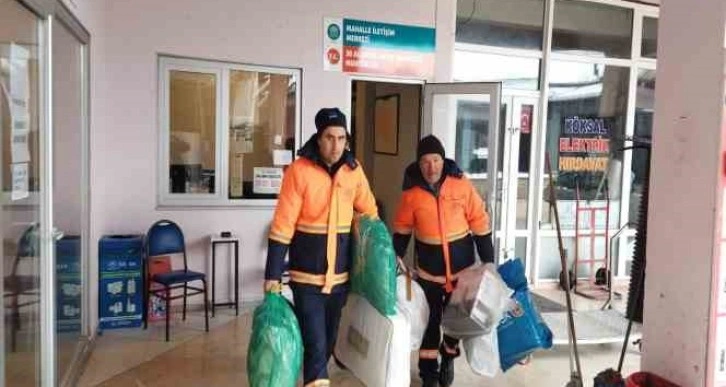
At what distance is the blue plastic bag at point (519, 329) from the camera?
307 centimetres

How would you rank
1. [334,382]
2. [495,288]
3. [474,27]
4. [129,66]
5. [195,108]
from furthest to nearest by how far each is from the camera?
[474,27]
[195,108]
[129,66]
[334,382]
[495,288]

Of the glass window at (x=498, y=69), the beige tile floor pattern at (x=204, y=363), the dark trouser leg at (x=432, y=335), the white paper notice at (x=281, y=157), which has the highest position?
the glass window at (x=498, y=69)

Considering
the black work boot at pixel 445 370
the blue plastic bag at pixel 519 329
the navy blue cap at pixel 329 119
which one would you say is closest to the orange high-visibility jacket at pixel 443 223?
the blue plastic bag at pixel 519 329

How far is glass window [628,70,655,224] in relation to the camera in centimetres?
638

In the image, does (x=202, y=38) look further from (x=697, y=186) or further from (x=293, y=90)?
(x=697, y=186)

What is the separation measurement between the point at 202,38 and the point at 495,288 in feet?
10.5

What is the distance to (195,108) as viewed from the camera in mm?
4895

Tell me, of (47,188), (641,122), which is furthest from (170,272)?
(641,122)

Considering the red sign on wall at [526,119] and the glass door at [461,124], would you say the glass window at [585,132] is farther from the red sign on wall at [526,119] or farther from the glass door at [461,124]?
the glass door at [461,124]

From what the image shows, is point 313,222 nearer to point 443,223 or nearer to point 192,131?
point 443,223

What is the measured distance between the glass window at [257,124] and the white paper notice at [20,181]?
2533mm

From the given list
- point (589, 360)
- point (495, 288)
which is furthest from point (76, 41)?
point (589, 360)

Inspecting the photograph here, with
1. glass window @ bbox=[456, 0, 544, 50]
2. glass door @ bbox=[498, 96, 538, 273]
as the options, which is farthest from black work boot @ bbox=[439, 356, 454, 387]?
glass window @ bbox=[456, 0, 544, 50]

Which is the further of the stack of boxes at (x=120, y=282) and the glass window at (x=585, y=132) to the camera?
the glass window at (x=585, y=132)
